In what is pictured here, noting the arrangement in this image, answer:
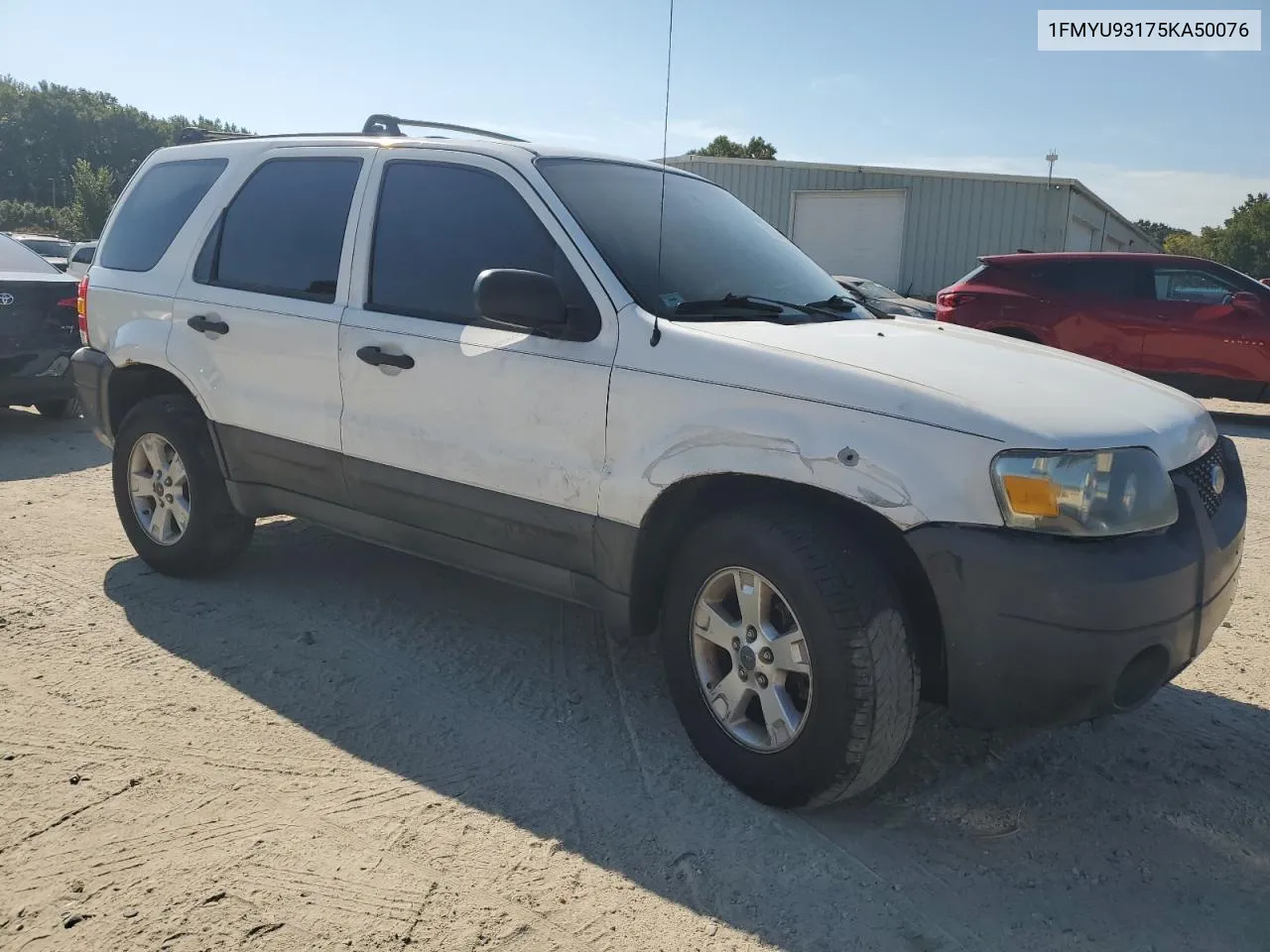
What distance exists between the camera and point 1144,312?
1080cm

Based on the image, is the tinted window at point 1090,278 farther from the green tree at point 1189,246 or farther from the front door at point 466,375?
the green tree at point 1189,246

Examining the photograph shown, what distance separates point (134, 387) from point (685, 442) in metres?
3.24

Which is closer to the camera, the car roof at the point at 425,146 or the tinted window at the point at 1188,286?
the car roof at the point at 425,146

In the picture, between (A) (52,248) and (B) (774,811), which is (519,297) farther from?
(A) (52,248)

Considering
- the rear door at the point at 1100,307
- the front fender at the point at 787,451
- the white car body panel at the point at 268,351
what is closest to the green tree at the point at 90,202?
the rear door at the point at 1100,307

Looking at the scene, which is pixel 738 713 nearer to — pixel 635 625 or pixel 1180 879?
pixel 635 625

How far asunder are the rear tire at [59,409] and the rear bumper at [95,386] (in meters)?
4.21

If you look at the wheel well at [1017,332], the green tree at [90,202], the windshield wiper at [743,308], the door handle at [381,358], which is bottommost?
the door handle at [381,358]

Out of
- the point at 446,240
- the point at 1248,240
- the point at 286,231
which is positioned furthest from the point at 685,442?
the point at 1248,240

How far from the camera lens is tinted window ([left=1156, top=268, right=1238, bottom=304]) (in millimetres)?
10742

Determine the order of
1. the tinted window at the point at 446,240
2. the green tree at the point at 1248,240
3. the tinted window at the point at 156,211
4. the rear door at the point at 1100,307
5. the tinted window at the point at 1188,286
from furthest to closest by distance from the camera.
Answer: the green tree at the point at 1248,240 → the rear door at the point at 1100,307 → the tinted window at the point at 1188,286 → the tinted window at the point at 156,211 → the tinted window at the point at 446,240

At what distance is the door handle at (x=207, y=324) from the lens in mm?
4395

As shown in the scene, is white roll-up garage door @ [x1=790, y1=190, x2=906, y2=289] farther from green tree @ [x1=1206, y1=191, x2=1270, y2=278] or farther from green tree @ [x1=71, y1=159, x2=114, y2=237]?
green tree @ [x1=1206, y1=191, x2=1270, y2=278]

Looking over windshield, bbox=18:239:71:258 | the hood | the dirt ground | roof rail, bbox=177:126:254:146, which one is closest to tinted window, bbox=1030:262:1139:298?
the dirt ground
